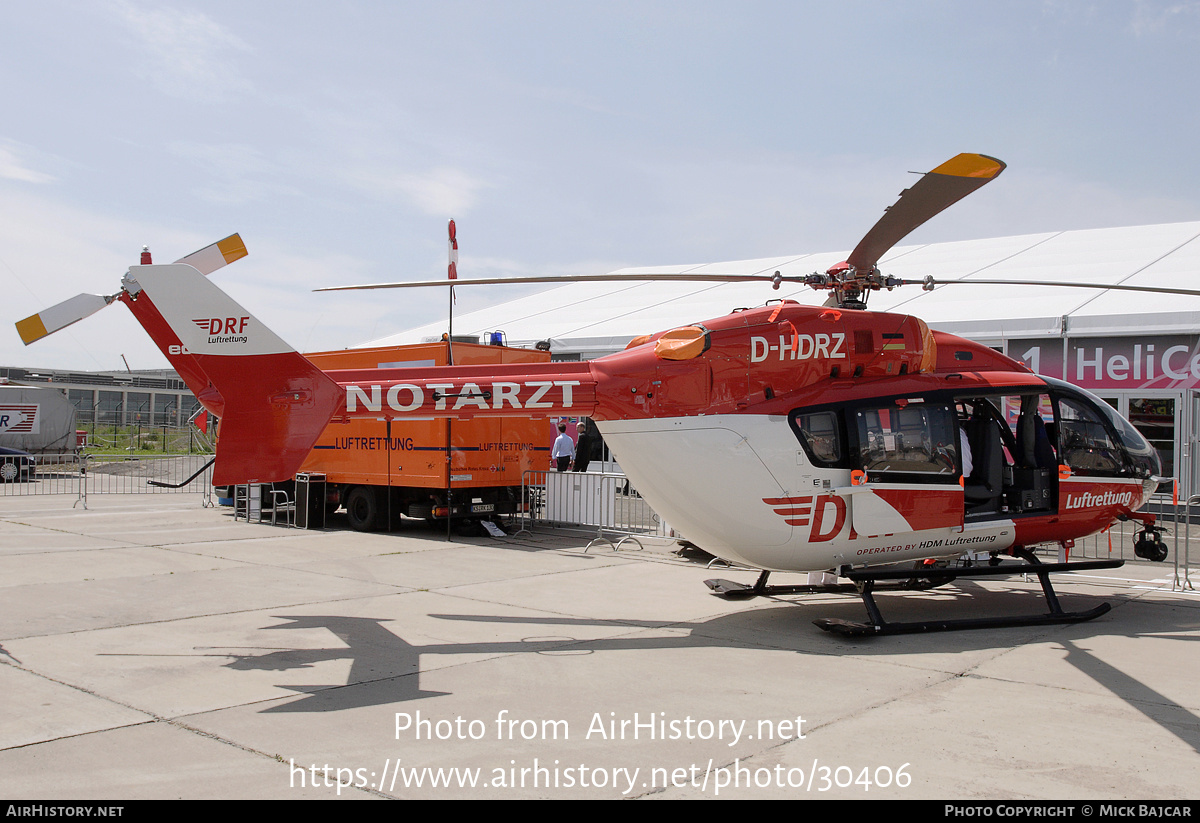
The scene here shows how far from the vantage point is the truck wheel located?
15.2 metres

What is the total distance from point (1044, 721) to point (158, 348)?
795cm

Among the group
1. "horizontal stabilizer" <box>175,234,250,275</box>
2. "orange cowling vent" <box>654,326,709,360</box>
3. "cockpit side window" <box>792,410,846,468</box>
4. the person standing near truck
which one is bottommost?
the person standing near truck

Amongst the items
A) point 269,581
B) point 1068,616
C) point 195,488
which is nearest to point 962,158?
point 1068,616

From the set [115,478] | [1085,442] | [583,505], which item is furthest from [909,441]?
[115,478]

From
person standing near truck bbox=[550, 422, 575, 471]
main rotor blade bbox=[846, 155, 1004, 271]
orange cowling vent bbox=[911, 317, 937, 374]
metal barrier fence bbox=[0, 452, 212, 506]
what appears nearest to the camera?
main rotor blade bbox=[846, 155, 1004, 271]

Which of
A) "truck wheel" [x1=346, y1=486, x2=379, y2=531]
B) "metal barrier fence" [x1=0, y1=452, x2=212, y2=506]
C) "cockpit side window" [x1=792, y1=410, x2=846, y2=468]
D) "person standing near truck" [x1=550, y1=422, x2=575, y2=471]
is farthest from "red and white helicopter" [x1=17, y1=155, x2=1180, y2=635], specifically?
"metal barrier fence" [x1=0, y1=452, x2=212, y2=506]

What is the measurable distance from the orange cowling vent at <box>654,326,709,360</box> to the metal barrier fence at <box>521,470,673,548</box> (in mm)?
6099

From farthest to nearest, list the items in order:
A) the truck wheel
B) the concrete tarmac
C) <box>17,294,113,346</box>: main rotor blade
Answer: the truck wheel → <box>17,294,113,346</box>: main rotor blade → the concrete tarmac

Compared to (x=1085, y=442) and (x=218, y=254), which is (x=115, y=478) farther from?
(x=1085, y=442)

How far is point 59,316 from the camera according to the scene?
741 cm

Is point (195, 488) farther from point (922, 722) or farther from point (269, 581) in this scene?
point (922, 722)

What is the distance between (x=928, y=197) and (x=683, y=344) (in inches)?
93.6

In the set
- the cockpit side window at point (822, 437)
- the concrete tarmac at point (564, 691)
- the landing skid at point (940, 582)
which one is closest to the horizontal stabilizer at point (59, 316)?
the concrete tarmac at point (564, 691)

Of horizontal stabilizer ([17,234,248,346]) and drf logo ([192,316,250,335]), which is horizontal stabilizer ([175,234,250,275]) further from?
drf logo ([192,316,250,335])
